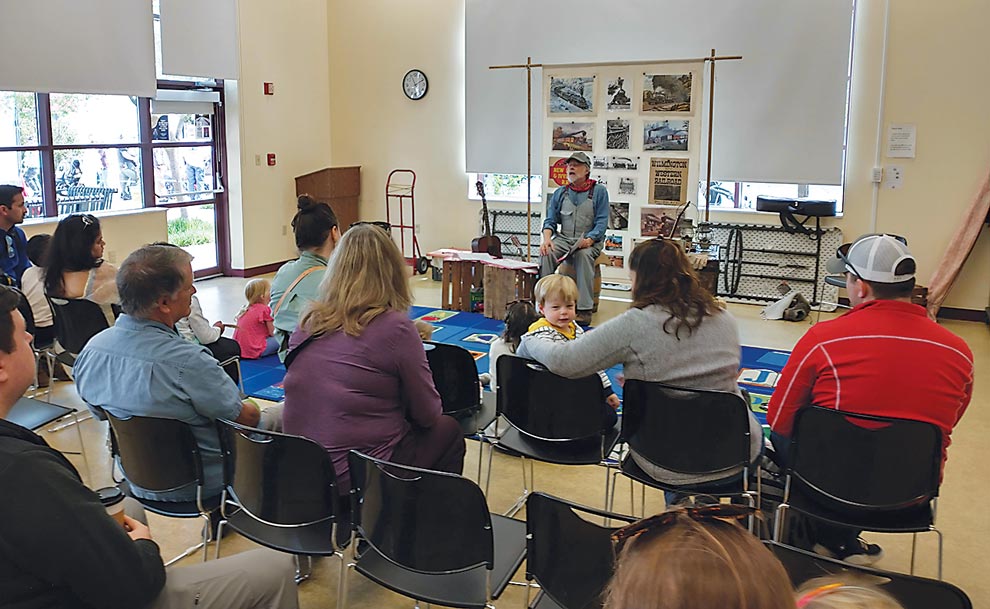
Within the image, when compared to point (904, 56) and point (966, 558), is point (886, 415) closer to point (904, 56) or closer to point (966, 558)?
point (966, 558)

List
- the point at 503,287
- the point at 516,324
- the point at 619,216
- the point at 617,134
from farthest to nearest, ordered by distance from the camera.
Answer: the point at 619,216, the point at 617,134, the point at 503,287, the point at 516,324

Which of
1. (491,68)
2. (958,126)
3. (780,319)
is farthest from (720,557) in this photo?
(491,68)

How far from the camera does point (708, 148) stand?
7844 millimetres

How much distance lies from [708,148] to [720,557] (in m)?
7.34

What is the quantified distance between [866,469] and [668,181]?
5883 mm

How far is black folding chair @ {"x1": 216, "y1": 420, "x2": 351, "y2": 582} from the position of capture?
2.56m

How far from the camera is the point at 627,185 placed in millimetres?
8555

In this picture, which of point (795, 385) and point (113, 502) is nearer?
point (113, 502)

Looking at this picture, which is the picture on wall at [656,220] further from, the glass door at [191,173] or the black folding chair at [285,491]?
the black folding chair at [285,491]

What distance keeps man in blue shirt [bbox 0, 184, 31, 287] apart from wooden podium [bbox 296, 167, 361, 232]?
13.6 feet

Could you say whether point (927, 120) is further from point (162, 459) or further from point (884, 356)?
Result: point (162, 459)

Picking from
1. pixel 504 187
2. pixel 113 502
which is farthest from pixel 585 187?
pixel 113 502

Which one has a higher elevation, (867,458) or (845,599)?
(845,599)

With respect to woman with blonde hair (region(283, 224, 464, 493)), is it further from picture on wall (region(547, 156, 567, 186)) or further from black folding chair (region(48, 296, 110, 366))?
picture on wall (region(547, 156, 567, 186))
